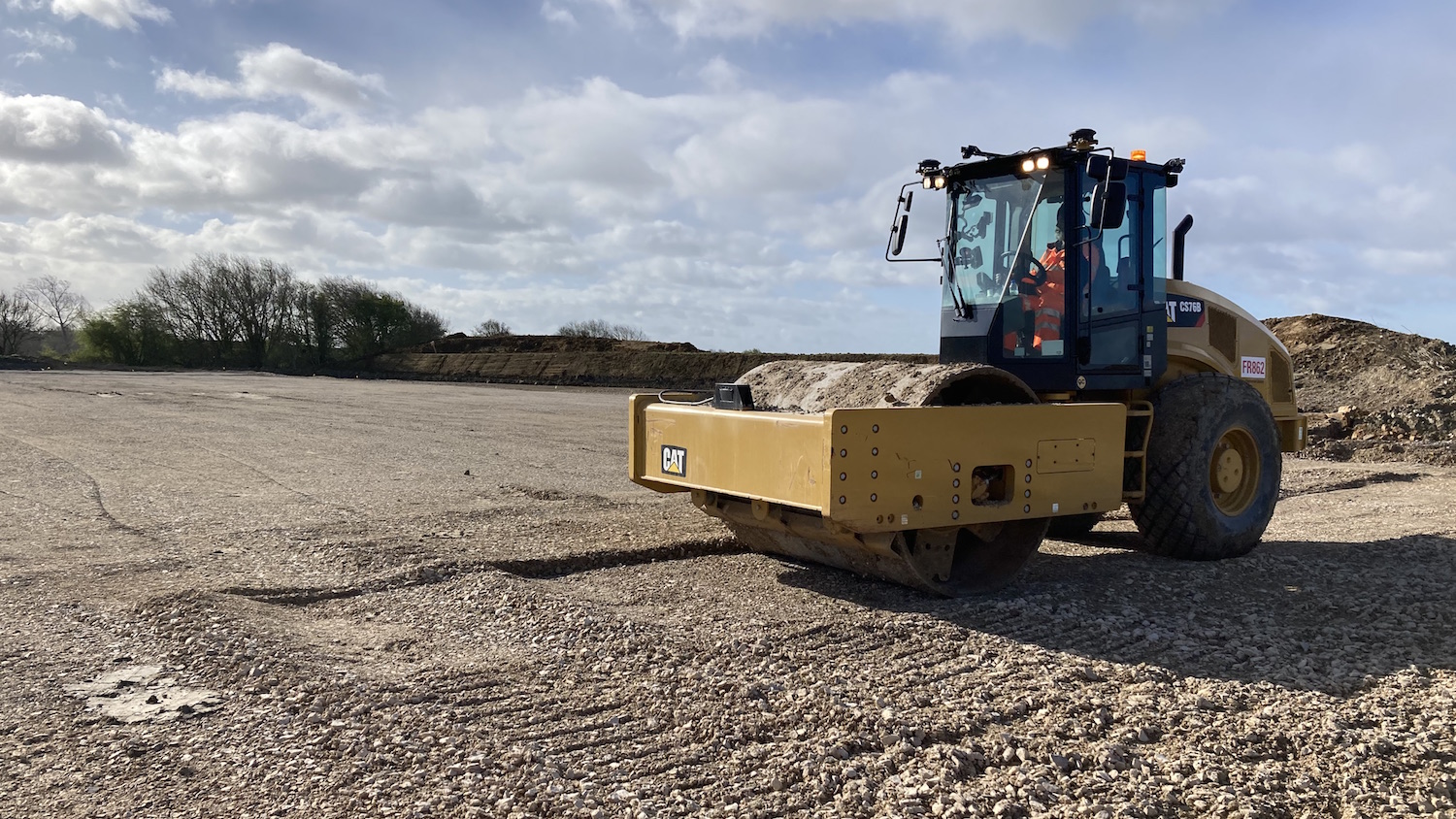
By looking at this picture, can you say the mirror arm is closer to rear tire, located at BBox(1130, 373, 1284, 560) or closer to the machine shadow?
rear tire, located at BBox(1130, 373, 1284, 560)

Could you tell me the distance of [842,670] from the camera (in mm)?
4223

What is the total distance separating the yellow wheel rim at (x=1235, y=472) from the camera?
6.73m

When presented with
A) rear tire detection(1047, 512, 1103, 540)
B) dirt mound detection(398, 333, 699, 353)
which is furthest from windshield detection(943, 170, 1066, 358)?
dirt mound detection(398, 333, 699, 353)

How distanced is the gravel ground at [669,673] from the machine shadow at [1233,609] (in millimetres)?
26

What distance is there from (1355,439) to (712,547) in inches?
481

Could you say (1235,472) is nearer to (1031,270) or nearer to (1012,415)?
(1031,270)

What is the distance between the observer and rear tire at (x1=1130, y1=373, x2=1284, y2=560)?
632 centimetres

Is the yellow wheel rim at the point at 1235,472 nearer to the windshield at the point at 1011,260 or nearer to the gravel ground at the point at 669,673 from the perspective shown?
the gravel ground at the point at 669,673

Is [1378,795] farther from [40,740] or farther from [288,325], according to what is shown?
[288,325]

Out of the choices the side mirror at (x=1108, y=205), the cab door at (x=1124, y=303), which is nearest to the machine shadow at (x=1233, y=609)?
the cab door at (x=1124, y=303)

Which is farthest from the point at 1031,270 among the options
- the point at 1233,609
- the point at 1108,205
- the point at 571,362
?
the point at 571,362

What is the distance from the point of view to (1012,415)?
17.0 ft

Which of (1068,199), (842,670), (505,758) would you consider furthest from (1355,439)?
(505,758)

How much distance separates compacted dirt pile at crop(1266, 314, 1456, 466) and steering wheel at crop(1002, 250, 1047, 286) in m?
9.97
